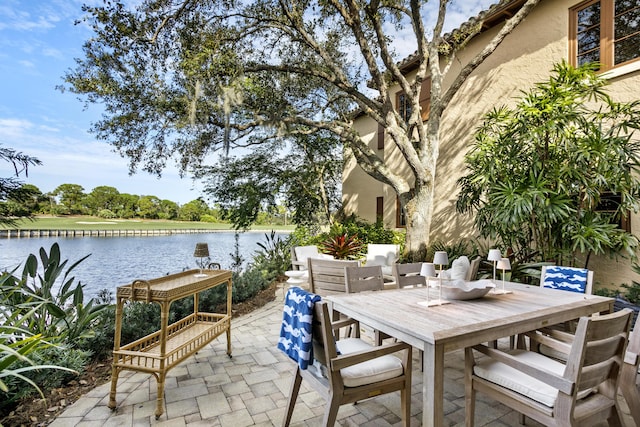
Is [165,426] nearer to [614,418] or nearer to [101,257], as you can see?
[614,418]

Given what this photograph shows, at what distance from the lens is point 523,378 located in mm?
1866

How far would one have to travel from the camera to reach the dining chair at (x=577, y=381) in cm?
158

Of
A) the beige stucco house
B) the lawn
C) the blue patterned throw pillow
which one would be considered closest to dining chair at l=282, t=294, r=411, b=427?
the blue patterned throw pillow

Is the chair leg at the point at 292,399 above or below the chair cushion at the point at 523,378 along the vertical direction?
below

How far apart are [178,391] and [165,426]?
0.48 metres

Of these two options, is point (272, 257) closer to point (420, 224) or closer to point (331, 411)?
point (420, 224)

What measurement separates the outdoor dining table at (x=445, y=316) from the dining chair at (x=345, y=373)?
8.0 inches

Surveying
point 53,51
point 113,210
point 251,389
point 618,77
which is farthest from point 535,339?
point 113,210

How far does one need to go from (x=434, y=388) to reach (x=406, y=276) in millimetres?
1842

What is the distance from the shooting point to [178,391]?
8.71 feet

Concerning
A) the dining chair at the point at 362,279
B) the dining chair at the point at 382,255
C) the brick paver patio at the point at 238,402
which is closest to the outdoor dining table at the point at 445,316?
the dining chair at the point at 362,279

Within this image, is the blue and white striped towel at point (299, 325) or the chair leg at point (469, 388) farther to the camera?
the chair leg at point (469, 388)

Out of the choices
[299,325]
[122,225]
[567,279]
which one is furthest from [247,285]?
[122,225]

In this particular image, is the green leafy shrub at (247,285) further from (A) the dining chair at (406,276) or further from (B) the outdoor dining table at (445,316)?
(B) the outdoor dining table at (445,316)
